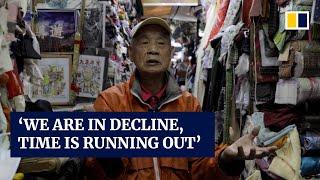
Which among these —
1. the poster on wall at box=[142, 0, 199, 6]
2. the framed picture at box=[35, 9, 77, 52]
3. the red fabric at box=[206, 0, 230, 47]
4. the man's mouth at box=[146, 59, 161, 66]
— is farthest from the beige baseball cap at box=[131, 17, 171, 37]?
the poster on wall at box=[142, 0, 199, 6]

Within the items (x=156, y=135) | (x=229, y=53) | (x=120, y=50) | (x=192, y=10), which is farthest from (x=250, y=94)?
(x=192, y=10)

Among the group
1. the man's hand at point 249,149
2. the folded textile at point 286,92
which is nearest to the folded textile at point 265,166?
the folded textile at point 286,92

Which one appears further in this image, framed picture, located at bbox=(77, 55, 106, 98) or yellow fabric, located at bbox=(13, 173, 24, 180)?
framed picture, located at bbox=(77, 55, 106, 98)

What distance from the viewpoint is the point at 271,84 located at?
11.2 ft

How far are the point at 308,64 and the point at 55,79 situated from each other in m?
2.52

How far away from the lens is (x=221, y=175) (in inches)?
73.8

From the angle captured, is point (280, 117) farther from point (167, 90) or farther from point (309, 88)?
point (167, 90)

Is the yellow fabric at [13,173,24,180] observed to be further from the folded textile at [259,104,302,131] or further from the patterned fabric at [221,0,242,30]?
the patterned fabric at [221,0,242,30]

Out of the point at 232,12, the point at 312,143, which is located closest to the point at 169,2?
the point at 232,12

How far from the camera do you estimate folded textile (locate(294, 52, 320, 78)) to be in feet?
9.63

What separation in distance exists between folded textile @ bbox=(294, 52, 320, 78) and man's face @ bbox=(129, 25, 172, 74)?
3.80 ft

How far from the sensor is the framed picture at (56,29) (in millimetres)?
Result: 4770

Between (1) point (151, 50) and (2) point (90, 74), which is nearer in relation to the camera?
(1) point (151, 50)

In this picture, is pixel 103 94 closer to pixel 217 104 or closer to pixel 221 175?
pixel 221 175
